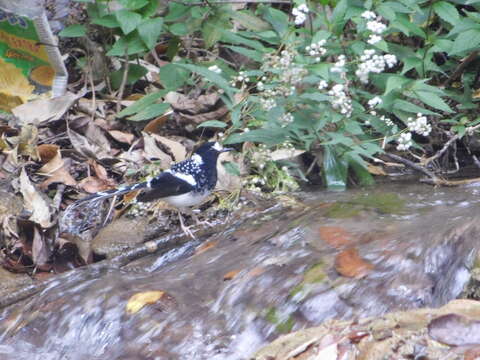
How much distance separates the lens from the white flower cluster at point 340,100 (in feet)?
16.4

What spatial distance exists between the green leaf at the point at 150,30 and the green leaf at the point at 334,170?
4.85 ft

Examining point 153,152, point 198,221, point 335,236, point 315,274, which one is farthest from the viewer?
point 153,152

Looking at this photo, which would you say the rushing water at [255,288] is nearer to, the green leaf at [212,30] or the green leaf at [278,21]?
the green leaf at [278,21]

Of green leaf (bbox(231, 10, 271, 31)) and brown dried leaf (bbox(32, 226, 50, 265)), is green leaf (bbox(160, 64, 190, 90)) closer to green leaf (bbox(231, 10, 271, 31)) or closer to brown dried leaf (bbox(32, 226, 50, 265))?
green leaf (bbox(231, 10, 271, 31))

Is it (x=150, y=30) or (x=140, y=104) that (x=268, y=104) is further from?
(x=140, y=104)

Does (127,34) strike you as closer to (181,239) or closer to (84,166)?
(84,166)

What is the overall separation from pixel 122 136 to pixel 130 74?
0.67 meters

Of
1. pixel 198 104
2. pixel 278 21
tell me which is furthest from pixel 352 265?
pixel 198 104

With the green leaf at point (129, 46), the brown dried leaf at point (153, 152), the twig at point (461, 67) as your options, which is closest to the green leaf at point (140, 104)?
the brown dried leaf at point (153, 152)

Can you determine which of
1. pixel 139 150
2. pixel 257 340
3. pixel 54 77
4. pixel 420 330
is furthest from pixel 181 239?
pixel 420 330

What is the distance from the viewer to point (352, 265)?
3918 millimetres

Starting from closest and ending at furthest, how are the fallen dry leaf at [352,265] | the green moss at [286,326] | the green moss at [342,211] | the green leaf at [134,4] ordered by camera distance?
1. the green moss at [286,326]
2. the fallen dry leaf at [352,265]
3. the green moss at [342,211]
4. the green leaf at [134,4]

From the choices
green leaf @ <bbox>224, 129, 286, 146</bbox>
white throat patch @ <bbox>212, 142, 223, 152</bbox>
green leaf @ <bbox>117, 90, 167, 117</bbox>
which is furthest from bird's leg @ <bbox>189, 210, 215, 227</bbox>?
Answer: green leaf @ <bbox>117, 90, 167, 117</bbox>

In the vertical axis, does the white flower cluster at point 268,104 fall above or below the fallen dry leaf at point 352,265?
above
